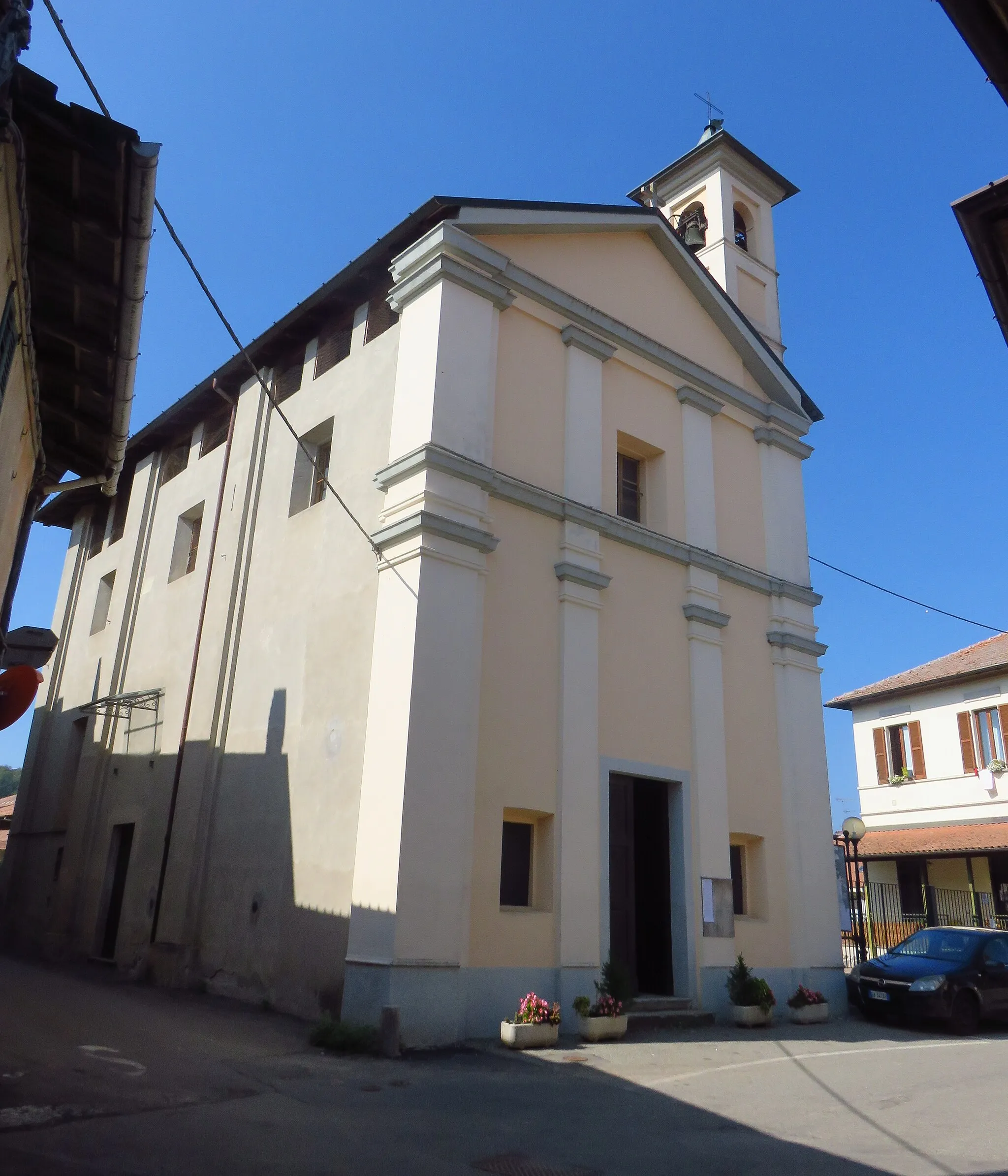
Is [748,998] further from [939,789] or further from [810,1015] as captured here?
[939,789]

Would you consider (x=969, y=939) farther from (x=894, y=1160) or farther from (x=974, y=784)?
(x=974, y=784)

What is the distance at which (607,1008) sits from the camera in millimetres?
10250

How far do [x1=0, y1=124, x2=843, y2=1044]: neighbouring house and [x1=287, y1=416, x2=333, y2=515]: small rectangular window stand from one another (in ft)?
0.25

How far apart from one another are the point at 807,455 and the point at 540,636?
7486mm

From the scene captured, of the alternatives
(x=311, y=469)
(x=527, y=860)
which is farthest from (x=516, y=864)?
(x=311, y=469)

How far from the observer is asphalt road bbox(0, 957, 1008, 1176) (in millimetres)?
5504

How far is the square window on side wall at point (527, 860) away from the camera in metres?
10.9

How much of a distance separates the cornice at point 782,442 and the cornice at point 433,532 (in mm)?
6735

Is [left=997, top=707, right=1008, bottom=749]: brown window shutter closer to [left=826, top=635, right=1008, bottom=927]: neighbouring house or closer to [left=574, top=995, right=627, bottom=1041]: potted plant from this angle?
[left=826, top=635, right=1008, bottom=927]: neighbouring house

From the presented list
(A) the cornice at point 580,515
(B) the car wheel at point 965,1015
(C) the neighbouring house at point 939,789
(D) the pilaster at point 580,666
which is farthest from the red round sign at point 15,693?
(C) the neighbouring house at point 939,789

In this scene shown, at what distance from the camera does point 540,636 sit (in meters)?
11.7

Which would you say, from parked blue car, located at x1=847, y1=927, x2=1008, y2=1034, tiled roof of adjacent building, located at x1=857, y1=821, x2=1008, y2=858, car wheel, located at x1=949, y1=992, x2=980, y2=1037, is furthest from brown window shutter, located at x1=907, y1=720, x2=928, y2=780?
car wheel, located at x1=949, y1=992, x2=980, y2=1037

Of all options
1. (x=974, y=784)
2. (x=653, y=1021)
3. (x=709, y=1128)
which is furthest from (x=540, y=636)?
(x=974, y=784)

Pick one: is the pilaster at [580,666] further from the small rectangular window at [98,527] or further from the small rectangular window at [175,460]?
the small rectangular window at [98,527]
